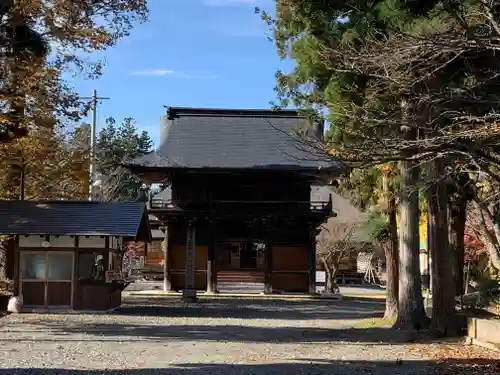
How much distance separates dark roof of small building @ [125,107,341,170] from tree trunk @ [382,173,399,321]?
764 centimetres

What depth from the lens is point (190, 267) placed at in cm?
2820

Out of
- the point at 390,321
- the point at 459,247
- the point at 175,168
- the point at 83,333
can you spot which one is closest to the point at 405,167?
the point at 390,321

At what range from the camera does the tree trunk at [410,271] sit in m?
15.9

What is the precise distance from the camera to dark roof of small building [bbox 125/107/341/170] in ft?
98.8

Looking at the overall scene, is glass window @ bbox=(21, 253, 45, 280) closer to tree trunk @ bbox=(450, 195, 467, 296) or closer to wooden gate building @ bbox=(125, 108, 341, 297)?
wooden gate building @ bbox=(125, 108, 341, 297)

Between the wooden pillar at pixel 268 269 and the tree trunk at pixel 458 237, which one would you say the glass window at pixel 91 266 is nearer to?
the tree trunk at pixel 458 237

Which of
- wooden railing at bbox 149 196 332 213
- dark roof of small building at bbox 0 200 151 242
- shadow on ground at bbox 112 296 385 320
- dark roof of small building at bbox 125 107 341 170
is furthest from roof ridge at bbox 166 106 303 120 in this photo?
dark roof of small building at bbox 0 200 151 242

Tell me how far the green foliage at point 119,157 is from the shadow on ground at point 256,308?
7331mm

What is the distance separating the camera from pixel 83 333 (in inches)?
594

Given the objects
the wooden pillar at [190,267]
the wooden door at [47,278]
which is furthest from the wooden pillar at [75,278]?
the wooden pillar at [190,267]

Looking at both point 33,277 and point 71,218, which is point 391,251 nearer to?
point 71,218

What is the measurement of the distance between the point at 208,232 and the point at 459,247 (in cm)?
1324

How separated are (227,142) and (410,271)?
17631 mm

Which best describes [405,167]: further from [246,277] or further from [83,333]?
[246,277]
